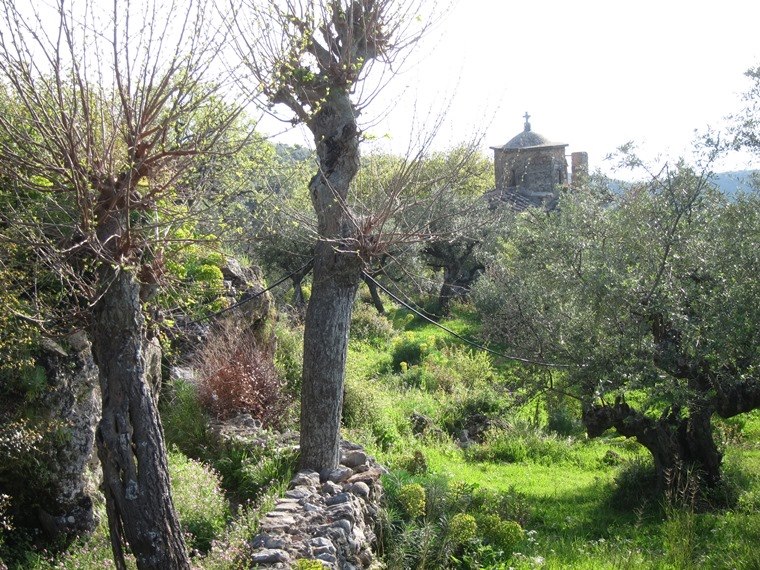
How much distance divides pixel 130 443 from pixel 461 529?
10.8ft

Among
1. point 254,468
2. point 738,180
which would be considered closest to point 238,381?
point 254,468

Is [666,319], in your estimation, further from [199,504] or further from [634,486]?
[199,504]

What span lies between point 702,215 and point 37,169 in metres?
7.98

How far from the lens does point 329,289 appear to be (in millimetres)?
7766

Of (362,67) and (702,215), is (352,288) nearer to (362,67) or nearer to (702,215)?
(362,67)

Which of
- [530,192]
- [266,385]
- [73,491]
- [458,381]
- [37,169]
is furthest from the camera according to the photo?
[530,192]

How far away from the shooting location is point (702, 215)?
9.52m

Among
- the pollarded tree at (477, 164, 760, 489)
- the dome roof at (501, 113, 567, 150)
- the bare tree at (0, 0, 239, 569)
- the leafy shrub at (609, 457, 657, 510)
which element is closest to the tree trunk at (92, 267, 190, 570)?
the bare tree at (0, 0, 239, 569)

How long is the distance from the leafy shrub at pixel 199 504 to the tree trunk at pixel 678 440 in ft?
17.6

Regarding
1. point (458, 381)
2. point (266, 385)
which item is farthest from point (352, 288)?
point (458, 381)

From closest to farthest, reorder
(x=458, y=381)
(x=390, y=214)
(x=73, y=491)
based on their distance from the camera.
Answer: (x=390, y=214) < (x=73, y=491) < (x=458, y=381)

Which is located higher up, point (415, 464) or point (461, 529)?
point (461, 529)

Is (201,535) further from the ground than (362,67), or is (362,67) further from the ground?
(362,67)

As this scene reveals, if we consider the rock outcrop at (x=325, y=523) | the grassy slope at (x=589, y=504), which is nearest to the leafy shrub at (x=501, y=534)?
the grassy slope at (x=589, y=504)
